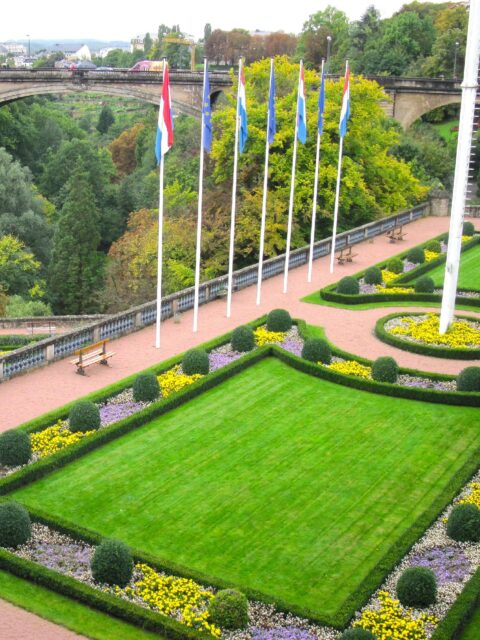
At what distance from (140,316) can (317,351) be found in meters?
7.95

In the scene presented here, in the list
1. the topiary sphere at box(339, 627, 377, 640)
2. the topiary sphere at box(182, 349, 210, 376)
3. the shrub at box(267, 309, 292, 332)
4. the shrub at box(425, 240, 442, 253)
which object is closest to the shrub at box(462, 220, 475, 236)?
the shrub at box(425, 240, 442, 253)

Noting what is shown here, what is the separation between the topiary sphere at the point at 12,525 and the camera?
2256 centimetres

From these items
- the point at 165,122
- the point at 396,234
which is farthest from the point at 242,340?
the point at 396,234

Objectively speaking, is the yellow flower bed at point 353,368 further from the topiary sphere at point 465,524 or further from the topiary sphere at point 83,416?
the topiary sphere at point 465,524

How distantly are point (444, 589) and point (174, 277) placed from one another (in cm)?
3564

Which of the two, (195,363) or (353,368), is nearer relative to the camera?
(195,363)

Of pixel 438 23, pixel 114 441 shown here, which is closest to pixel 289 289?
pixel 114 441

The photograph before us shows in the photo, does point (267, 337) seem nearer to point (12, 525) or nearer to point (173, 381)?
point (173, 381)

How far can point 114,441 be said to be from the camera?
29.0m

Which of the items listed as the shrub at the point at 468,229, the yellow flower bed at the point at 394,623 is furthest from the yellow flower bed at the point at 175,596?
the shrub at the point at 468,229

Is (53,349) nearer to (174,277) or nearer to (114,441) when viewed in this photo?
(114,441)

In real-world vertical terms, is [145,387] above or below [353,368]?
above

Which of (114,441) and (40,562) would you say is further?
(114,441)

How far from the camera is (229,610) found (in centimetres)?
1973
